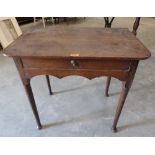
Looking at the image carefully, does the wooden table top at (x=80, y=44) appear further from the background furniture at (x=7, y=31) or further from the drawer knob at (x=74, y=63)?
the background furniture at (x=7, y=31)

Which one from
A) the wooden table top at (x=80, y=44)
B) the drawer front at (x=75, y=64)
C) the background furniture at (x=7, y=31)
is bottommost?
the background furniture at (x=7, y=31)

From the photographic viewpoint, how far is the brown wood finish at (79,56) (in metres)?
0.89

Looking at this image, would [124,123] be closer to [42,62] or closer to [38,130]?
[38,130]

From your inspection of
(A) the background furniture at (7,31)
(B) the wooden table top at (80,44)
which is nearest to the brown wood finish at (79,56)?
(B) the wooden table top at (80,44)

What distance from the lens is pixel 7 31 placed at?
2.66 meters

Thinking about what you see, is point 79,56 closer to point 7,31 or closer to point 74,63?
point 74,63

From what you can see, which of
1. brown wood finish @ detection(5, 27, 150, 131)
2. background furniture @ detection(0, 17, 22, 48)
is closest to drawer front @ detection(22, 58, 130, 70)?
brown wood finish @ detection(5, 27, 150, 131)

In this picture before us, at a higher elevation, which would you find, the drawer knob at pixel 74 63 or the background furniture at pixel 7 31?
the drawer knob at pixel 74 63

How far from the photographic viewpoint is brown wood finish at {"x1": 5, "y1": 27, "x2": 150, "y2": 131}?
2.91 ft

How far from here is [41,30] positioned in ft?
4.08

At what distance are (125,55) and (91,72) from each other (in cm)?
20

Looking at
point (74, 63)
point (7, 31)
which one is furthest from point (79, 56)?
point (7, 31)
